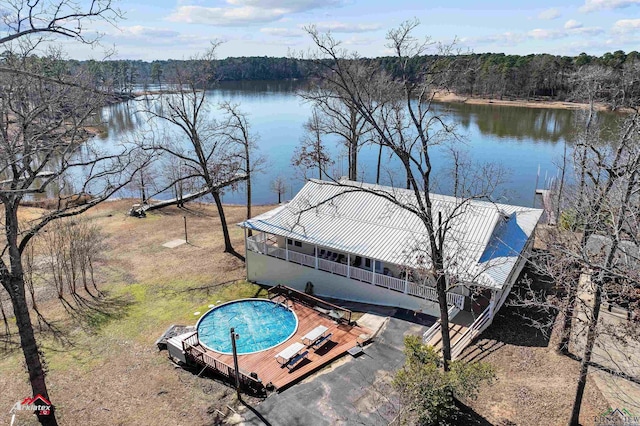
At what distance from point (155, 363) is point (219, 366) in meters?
2.27

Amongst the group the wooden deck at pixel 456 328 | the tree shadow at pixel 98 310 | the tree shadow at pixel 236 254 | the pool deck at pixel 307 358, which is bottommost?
the tree shadow at pixel 98 310

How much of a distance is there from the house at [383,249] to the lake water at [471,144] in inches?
274

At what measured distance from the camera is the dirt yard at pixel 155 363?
10312 millimetres

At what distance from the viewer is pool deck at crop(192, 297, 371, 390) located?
12.2m

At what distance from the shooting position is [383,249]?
1566 cm

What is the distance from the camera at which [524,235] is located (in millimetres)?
16672

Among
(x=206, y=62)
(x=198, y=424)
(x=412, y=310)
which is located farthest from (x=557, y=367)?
(x=206, y=62)

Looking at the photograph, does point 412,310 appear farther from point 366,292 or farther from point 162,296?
point 162,296

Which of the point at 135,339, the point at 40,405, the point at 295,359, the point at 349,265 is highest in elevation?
the point at 349,265

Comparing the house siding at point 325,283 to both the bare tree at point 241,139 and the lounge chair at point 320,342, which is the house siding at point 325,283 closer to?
the lounge chair at point 320,342

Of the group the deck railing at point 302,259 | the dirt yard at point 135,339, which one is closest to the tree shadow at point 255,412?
the dirt yard at point 135,339

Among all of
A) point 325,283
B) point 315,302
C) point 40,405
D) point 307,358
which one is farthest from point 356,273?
point 40,405

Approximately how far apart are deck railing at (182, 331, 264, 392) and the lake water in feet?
48.9

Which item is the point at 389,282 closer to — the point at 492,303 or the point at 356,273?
the point at 356,273
